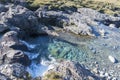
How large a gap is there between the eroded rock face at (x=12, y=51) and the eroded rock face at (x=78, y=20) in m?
12.2

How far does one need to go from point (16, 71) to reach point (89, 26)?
951 inches

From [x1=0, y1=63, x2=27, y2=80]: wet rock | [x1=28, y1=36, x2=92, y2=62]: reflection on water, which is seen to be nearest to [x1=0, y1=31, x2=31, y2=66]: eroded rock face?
[x1=28, y1=36, x2=92, y2=62]: reflection on water

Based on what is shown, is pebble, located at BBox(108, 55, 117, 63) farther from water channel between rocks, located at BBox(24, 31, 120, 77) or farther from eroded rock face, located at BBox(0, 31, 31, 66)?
eroded rock face, located at BBox(0, 31, 31, 66)

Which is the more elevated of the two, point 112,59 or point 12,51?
point 12,51

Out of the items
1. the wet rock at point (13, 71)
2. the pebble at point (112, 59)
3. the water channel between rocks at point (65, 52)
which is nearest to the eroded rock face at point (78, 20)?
the water channel between rocks at point (65, 52)

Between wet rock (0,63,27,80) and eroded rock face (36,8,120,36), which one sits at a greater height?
wet rock (0,63,27,80)

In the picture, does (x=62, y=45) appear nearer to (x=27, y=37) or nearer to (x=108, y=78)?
(x=27, y=37)

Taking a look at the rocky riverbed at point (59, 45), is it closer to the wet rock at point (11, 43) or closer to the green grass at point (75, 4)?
the wet rock at point (11, 43)

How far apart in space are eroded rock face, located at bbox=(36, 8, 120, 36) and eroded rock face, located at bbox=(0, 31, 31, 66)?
12.2 meters

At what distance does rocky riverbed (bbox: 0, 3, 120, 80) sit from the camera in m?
16.9

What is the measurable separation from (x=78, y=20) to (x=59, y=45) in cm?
1018

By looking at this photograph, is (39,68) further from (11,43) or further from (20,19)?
(20,19)

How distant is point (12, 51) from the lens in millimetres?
22969

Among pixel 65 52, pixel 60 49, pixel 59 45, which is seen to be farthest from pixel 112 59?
pixel 59 45
